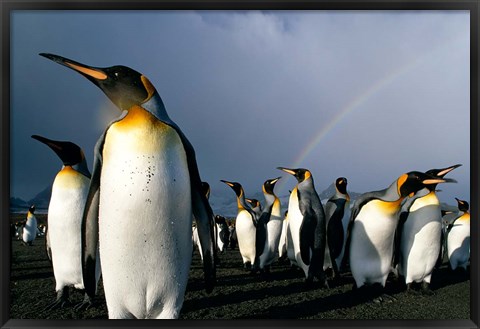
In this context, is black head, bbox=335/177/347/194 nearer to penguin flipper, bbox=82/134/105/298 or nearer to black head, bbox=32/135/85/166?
black head, bbox=32/135/85/166

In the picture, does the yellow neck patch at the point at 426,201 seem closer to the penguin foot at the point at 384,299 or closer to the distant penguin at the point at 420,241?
the distant penguin at the point at 420,241

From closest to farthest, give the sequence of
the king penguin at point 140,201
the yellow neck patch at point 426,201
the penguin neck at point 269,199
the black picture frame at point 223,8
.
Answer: the king penguin at point 140,201 → the black picture frame at point 223,8 → the yellow neck patch at point 426,201 → the penguin neck at point 269,199

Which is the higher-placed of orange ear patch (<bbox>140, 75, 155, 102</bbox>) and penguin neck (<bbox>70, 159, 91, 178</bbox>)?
orange ear patch (<bbox>140, 75, 155, 102</bbox>)

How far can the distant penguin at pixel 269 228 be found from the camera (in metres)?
4.43

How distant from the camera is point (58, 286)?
2.94m

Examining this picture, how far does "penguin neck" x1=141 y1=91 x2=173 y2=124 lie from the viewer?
6.04 feet

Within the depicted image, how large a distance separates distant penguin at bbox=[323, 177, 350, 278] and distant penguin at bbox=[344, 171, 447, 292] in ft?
1.43

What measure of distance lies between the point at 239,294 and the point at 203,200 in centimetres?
169

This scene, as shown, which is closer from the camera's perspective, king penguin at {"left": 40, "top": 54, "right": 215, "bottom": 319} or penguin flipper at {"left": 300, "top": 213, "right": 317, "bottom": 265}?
king penguin at {"left": 40, "top": 54, "right": 215, "bottom": 319}

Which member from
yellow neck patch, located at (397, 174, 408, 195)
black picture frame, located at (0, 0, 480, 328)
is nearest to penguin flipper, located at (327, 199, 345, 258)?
yellow neck patch, located at (397, 174, 408, 195)

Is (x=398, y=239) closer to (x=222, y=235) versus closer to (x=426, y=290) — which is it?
(x=426, y=290)

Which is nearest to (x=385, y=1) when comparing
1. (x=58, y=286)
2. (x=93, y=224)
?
(x=93, y=224)

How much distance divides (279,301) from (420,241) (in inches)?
50.5

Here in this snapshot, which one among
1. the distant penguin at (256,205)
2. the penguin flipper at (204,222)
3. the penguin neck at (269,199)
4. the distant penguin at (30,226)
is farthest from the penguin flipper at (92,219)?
the distant penguin at (30,226)
